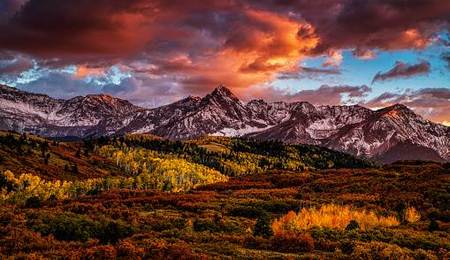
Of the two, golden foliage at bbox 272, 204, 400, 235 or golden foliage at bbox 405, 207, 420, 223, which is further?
golden foliage at bbox 405, 207, 420, 223

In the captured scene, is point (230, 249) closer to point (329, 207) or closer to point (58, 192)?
point (329, 207)

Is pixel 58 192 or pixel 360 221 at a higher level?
pixel 360 221

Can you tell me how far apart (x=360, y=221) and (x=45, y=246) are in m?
23.2

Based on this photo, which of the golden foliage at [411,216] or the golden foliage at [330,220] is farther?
the golden foliage at [411,216]

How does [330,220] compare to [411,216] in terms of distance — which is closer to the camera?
[330,220]

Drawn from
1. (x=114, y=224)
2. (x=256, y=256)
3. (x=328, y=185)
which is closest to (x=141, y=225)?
(x=114, y=224)

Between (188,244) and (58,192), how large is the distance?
18116cm

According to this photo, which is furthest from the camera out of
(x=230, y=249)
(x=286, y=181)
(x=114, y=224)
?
(x=286, y=181)

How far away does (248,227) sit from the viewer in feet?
113

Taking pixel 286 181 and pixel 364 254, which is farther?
pixel 286 181

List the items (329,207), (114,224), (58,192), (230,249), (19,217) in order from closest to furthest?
1. (230,249)
2. (114,224)
3. (19,217)
4. (329,207)
5. (58,192)

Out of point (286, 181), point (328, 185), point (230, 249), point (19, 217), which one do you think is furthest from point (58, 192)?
point (230, 249)

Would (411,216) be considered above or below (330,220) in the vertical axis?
above

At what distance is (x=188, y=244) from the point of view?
24.9 metres
